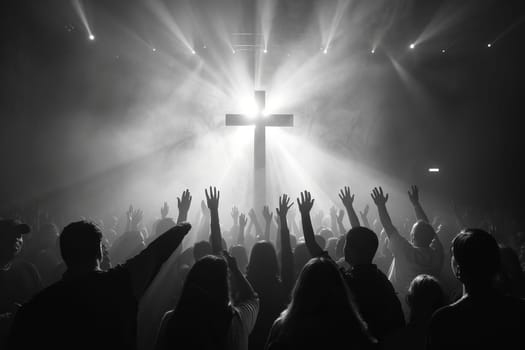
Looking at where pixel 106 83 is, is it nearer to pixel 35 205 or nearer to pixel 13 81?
pixel 13 81

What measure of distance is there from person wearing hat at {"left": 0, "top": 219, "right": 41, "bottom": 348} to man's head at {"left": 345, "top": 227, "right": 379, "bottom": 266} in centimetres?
289

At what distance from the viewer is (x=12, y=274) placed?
2.89 meters

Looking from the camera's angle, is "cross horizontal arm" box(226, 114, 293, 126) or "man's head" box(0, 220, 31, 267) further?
"cross horizontal arm" box(226, 114, 293, 126)

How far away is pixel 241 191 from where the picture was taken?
548 inches

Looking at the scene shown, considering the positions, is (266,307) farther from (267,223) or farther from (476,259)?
(267,223)

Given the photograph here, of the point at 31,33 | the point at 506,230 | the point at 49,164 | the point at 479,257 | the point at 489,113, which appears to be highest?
the point at 31,33

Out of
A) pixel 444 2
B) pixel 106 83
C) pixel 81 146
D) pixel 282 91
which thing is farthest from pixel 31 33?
pixel 444 2

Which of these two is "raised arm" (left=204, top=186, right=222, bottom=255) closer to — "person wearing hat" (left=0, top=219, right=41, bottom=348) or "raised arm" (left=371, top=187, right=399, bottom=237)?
"person wearing hat" (left=0, top=219, right=41, bottom=348)

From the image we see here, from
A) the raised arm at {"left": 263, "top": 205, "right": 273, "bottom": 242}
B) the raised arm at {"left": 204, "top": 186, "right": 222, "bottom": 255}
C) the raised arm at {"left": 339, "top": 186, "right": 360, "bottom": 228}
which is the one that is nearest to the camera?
the raised arm at {"left": 204, "top": 186, "right": 222, "bottom": 255}

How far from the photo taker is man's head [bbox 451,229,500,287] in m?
1.74

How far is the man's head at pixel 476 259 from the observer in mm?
1735

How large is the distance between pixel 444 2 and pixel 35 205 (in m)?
14.7

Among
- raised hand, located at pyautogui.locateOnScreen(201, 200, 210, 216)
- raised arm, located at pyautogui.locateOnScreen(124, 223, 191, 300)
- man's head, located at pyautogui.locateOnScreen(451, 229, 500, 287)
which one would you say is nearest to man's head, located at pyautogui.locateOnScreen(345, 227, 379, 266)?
man's head, located at pyautogui.locateOnScreen(451, 229, 500, 287)

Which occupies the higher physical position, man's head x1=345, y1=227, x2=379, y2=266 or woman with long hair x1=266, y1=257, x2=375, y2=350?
man's head x1=345, y1=227, x2=379, y2=266
